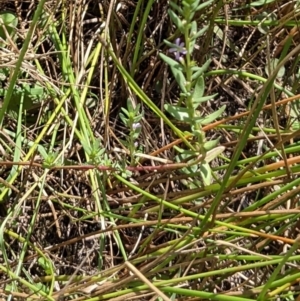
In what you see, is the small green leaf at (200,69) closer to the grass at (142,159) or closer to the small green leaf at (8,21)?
the grass at (142,159)

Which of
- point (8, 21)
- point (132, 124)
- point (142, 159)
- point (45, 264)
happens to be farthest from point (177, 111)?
point (8, 21)

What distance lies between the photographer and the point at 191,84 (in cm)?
91

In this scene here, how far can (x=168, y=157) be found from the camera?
1.20 metres

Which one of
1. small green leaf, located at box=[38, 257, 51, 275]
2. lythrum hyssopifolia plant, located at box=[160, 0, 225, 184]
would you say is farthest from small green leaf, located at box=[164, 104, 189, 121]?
small green leaf, located at box=[38, 257, 51, 275]

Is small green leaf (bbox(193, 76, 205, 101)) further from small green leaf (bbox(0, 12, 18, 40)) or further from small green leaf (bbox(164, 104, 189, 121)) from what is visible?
small green leaf (bbox(0, 12, 18, 40))

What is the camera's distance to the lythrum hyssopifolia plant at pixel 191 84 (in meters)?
0.85

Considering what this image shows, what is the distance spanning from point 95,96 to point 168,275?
1.38 feet

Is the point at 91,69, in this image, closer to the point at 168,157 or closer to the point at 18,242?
the point at 168,157

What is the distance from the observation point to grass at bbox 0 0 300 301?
40.3 inches

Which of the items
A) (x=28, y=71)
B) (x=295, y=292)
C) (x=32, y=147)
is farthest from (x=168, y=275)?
(x=28, y=71)

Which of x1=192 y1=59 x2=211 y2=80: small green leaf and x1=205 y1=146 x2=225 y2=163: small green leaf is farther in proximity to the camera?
x1=205 y1=146 x2=225 y2=163: small green leaf

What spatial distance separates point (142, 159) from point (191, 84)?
12.4 inches

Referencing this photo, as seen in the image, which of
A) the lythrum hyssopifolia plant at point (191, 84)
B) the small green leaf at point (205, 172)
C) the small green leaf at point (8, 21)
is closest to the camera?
the lythrum hyssopifolia plant at point (191, 84)

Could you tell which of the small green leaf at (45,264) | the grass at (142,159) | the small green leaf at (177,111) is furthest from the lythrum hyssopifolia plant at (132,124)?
the small green leaf at (45,264)
